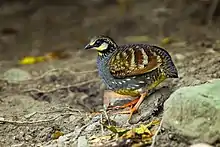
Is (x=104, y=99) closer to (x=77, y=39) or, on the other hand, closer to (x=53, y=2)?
(x=77, y=39)

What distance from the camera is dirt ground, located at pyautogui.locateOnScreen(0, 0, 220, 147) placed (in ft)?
14.6

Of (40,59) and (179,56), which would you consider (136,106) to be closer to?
(179,56)

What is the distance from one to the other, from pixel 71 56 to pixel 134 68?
324 centimetres

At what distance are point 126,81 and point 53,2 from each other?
587cm

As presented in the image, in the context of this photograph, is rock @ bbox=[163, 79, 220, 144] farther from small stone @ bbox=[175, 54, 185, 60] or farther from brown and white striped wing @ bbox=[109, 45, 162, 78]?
small stone @ bbox=[175, 54, 185, 60]

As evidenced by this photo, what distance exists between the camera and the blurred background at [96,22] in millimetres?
7699

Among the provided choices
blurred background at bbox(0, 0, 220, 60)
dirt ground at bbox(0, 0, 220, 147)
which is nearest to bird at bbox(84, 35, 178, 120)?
dirt ground at bbox(0, 0, 220, 147)

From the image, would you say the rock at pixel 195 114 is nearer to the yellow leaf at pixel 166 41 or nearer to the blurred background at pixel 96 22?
A: the blurred background at pixel 96 22

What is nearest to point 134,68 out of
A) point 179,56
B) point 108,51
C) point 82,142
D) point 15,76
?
point 108,51

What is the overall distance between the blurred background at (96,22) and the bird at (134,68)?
2.61 meters

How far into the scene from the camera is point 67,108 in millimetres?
4676

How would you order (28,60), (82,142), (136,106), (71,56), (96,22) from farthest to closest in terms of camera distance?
(96,22) → (71,56) → (28,60) → (136,106) → (82,142)

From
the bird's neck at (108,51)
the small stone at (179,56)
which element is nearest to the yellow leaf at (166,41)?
the small stone at (179,56)

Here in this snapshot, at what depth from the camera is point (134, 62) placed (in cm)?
416
